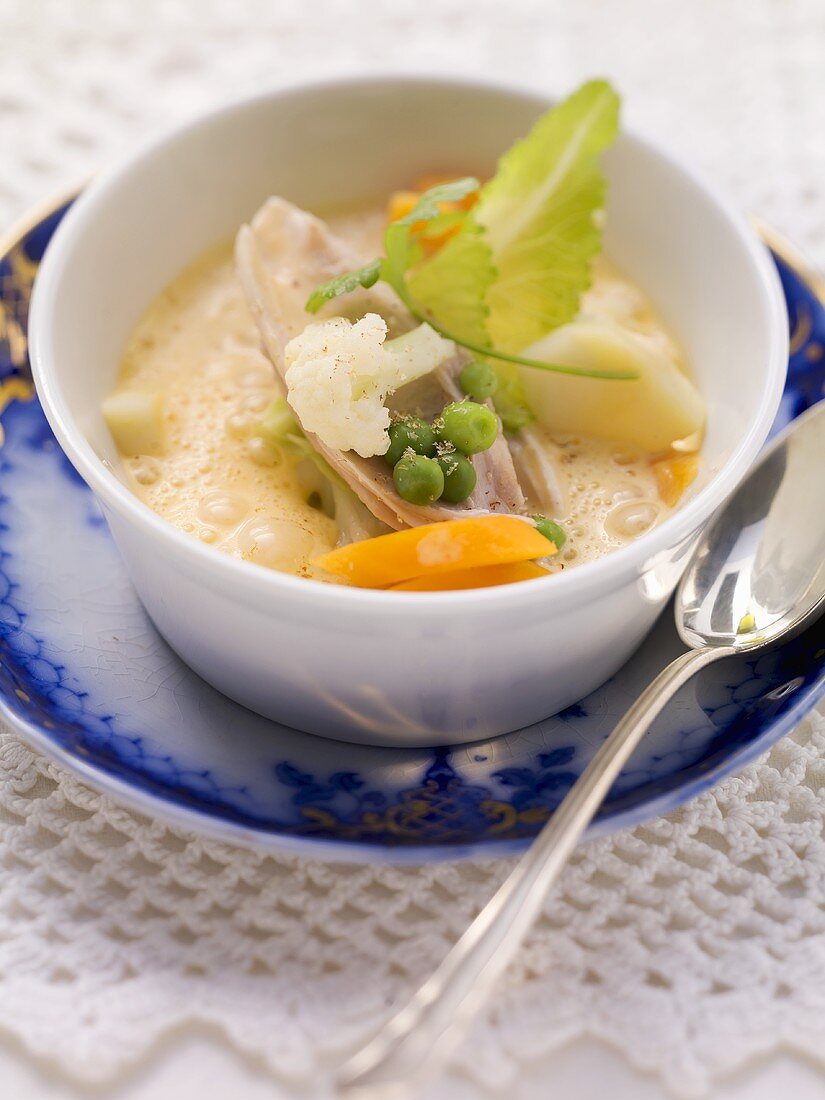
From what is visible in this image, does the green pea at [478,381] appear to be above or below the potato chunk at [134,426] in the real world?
above

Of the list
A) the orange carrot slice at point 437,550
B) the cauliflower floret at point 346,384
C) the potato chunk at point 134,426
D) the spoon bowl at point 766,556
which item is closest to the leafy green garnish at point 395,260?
the cauliflower floret at point 346,384

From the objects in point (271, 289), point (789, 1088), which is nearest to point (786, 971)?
point (789, 1088)

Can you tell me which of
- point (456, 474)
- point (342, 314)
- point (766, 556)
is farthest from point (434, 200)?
point (766, 556)

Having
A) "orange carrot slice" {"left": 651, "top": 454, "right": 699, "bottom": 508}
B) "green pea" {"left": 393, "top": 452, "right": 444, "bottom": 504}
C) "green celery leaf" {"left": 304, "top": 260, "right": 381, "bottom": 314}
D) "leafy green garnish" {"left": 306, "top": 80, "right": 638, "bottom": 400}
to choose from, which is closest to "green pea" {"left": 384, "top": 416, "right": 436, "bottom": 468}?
"green pea" {"left": 393, "top": 452, "right": 444, "bottom": 504}

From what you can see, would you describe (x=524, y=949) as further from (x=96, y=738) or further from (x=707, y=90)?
(x=707, y=90)

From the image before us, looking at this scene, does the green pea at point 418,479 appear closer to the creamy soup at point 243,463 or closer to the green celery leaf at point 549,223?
the creamy soup at point 243,463

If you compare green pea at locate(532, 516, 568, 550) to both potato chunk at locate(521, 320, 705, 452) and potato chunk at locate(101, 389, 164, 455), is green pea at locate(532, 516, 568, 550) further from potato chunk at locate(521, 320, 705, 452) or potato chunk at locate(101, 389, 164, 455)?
potato chunk at locate(101, 389, 164, 455)

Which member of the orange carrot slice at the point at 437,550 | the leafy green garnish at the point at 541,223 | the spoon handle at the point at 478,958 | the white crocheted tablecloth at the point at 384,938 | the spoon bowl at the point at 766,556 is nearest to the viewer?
the spoon handle at the point at 478,958
